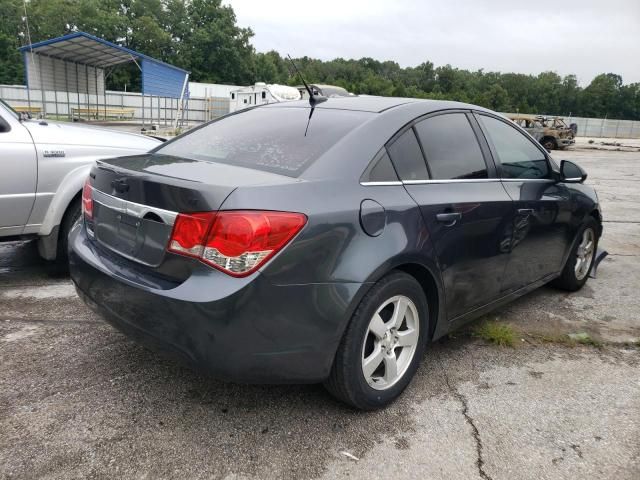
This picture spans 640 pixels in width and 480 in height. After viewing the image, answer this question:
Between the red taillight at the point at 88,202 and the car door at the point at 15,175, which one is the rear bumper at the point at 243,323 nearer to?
the red taillight at the point at 88,202

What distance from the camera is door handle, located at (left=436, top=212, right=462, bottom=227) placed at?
283 cm

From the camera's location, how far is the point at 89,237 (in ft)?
9.52

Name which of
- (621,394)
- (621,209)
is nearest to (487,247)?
(621,394)

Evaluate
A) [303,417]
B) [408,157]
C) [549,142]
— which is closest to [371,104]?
[408,157]

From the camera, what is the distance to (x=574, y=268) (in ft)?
15.1

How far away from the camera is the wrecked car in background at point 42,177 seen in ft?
13.7

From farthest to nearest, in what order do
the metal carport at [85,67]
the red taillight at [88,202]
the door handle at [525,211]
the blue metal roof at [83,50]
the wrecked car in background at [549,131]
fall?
the wrecked car in background at [549,131] < the metal carport at [85,67] < the blue metal roof at [83,50] < the door handle at [525,211] < the red taillight at [88,202]

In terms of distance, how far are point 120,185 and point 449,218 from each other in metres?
1.69

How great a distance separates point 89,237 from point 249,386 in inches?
46.6

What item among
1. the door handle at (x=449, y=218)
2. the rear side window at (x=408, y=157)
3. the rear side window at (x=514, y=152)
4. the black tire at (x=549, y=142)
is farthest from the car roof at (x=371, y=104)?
the black tire at (x=549, y=142)

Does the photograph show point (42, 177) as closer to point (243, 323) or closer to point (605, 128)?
point (243, 323)

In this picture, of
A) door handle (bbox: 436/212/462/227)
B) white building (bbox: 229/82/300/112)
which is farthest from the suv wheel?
door handle (bbox: 436/212/462/227)

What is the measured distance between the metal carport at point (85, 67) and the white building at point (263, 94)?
425cm

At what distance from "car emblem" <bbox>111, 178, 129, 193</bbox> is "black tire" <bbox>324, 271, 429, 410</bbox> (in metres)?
1.23
